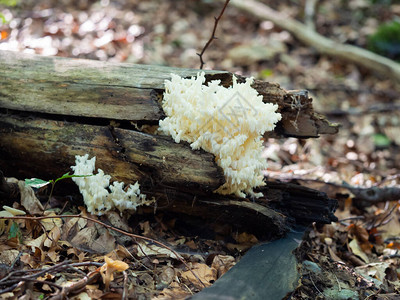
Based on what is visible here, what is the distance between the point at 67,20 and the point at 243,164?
6.38 meters

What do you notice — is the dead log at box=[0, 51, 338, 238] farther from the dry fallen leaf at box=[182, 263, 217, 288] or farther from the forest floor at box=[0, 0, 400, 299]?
→ the dry fallen leaf at box=[182, 263, 217, 288]

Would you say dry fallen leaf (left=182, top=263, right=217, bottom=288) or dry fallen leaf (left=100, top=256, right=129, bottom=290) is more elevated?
dry fallen leaf (left=100, top=256, right=129, bottom=290)

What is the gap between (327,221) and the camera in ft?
10.6

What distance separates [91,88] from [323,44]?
692cm

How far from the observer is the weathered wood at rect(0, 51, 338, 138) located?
3197 mm

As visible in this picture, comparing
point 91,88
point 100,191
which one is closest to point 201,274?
point 100,191

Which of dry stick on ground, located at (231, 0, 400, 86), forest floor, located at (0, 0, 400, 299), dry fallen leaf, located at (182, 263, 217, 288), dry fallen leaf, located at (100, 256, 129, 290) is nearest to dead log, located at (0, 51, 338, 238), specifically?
forest floor, located at (0, 0, 400, 299)

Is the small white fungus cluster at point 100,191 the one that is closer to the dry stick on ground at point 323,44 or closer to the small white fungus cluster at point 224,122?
the small white fungus cluster at point 224,122

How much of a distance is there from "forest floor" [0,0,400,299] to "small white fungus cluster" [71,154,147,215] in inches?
9.0

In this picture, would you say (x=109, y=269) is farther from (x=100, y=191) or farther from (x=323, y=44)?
(x=323, y=44)

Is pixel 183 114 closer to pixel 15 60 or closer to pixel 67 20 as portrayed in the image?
pixel 15 60

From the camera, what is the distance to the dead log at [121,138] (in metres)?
3.07

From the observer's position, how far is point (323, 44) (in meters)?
8.53

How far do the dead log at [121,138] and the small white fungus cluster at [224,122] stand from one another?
0.33 feet
